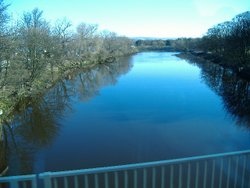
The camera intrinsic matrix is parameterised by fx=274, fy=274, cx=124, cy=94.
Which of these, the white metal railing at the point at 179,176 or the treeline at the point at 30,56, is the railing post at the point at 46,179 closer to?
the white metal railing at the point at 179,176

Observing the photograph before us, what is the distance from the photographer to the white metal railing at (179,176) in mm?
3562

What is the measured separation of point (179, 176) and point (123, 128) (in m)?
8.78

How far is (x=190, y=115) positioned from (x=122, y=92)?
8595 millimetres

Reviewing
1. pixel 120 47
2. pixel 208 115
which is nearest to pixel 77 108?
pixel 208 115

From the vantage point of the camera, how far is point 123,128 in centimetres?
1283

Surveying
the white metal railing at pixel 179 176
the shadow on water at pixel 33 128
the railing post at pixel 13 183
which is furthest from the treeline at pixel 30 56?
the railing post at pixel 13 183

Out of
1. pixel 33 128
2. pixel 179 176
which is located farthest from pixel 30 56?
pixel 179 176

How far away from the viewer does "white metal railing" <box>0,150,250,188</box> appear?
11.7 ft

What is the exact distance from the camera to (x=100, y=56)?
51.2 m

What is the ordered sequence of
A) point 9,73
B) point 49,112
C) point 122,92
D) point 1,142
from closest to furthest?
point 1,142
point 9,73
point 49,112
point 122,92

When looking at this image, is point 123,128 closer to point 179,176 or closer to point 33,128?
point 33,128

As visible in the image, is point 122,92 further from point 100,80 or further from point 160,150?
point 160,150

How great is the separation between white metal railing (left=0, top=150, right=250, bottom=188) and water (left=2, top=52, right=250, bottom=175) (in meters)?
1.17

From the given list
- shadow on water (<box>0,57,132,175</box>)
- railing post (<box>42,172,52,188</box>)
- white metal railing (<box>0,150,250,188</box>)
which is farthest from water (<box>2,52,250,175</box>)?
railing post (<box>42,172,52,188</box>)
